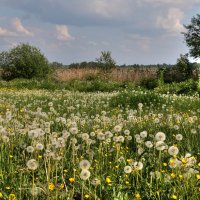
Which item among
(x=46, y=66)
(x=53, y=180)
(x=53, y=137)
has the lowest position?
(x=53, y=180)

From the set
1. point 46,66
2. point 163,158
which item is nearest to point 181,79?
point 46,66

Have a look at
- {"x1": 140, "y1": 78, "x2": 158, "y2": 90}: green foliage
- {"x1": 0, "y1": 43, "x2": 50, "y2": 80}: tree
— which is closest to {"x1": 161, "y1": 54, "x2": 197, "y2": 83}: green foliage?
{"x1": 140, "y1": 78, "x2": 158, "y2": 90}: green foliage

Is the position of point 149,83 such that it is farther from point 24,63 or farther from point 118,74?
point 24,63

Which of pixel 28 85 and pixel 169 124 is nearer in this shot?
pixel 169 124

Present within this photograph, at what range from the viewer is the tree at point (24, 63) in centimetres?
3634

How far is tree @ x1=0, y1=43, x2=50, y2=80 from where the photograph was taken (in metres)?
36.3

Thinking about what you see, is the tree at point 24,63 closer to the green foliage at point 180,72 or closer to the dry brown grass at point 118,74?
the dry brown grass at point 118,74

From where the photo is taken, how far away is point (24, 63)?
36.3 metres

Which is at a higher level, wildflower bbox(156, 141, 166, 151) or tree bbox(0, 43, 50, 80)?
tree bbox(0, 43, 50, 80)

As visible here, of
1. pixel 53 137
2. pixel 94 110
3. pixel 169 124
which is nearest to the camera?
pixel 53 137

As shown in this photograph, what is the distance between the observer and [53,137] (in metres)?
5.40

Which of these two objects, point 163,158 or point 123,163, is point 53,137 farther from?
point 163,158

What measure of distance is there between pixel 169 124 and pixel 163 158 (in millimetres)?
2285

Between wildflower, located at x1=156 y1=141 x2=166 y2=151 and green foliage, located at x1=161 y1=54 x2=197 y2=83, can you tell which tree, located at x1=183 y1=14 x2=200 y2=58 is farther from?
wildflower, located at x1=156 y1=141 x2=166 y2=151
